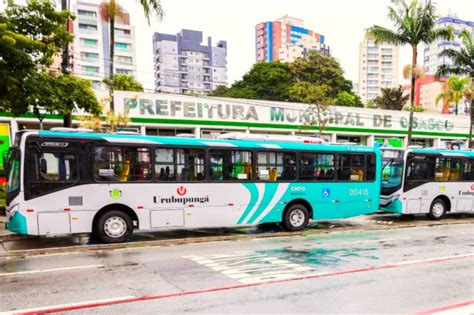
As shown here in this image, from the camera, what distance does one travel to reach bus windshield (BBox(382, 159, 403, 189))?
627 inches

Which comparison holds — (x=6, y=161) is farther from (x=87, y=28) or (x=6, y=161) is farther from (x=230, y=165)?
(x=87, y=28)

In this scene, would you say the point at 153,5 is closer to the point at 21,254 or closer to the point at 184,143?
the point at 184,143

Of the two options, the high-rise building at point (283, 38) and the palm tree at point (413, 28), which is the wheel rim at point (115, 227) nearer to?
the palm tree at point (413, 28)

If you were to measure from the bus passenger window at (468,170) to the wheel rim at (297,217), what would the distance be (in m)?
8.44

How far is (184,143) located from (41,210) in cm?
407

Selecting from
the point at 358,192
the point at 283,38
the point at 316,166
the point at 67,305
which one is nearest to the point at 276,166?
the point at 316,166

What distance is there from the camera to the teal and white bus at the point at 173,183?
1008 cm

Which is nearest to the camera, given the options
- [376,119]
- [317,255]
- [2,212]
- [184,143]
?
[317,255]

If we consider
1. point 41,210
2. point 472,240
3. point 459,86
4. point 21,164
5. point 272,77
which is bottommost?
point 472,240

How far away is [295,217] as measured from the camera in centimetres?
1337

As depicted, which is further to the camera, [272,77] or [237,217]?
[272,77]

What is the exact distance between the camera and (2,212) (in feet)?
49.1

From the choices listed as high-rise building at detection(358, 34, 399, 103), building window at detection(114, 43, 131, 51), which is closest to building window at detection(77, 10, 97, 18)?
building window at detection(114, 43, 131, 51)

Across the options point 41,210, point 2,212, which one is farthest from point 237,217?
point 2,212
